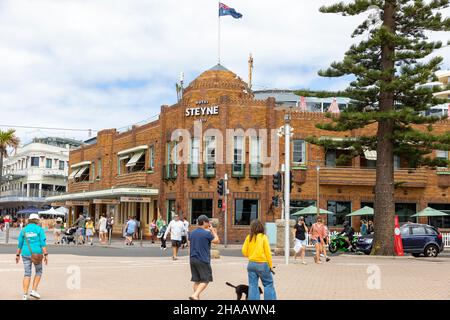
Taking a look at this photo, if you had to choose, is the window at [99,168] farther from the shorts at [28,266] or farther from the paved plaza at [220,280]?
the shorts at [28,266]

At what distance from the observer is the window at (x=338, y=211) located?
3912cm

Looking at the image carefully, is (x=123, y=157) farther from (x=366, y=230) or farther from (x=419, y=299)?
(x=419, y=299)

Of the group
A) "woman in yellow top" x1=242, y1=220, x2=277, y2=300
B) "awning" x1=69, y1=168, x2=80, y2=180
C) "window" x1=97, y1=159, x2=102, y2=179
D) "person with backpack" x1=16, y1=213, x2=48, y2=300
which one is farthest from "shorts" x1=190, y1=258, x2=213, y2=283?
"awning" x1=69, y1=168, x2=80, y2=180

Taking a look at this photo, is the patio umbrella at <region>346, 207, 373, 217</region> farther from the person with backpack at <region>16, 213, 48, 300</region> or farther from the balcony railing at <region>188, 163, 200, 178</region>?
the person with backpack at <region>16, 213, 48, 300</region>

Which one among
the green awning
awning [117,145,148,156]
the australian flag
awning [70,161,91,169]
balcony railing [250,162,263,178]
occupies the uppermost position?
the australian flag

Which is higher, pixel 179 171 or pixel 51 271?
pixel 179 171

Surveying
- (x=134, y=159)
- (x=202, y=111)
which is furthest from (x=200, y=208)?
(x=134, y=159)

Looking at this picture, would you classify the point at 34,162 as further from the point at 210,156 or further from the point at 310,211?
the point at 310,211

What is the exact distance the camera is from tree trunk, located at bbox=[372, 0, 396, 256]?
2620cm

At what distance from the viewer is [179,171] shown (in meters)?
39.7

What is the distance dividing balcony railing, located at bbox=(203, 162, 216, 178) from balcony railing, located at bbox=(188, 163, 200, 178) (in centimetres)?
58

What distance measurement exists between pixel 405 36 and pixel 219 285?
685 inches

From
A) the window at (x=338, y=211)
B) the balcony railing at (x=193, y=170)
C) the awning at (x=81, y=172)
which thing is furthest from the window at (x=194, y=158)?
the awning at (x=81, y=172)
